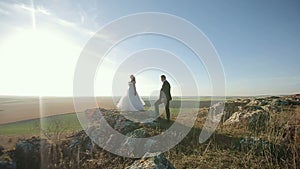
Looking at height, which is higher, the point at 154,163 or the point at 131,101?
the point at 131,101

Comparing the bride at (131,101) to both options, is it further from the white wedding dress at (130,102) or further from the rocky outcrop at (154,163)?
the rocky outcrop at (154,163)

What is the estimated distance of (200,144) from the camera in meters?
8.48

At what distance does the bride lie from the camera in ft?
50.0

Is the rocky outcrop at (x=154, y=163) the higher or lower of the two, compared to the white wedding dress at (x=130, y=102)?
lower

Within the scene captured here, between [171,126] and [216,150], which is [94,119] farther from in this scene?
Answer: [216,150]

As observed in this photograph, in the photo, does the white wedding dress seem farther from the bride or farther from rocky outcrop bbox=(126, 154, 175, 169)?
rocky outcrop bbox=(126, 154, 175, 169)

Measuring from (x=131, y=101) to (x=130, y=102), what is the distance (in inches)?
4.0

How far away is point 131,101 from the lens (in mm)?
15312

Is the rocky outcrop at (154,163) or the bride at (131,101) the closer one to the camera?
the rocky outcrop at (154,163)

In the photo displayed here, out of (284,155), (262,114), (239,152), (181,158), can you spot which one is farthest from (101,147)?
(262,114)

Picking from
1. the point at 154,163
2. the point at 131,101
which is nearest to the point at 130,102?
the point at 131,101

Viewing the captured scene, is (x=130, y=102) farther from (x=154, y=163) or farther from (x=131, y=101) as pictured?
(x=154, y=163)

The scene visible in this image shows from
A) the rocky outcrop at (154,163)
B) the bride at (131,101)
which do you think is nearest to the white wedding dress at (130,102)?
the bride at (131,101)

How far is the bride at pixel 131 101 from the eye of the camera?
50.0ft
